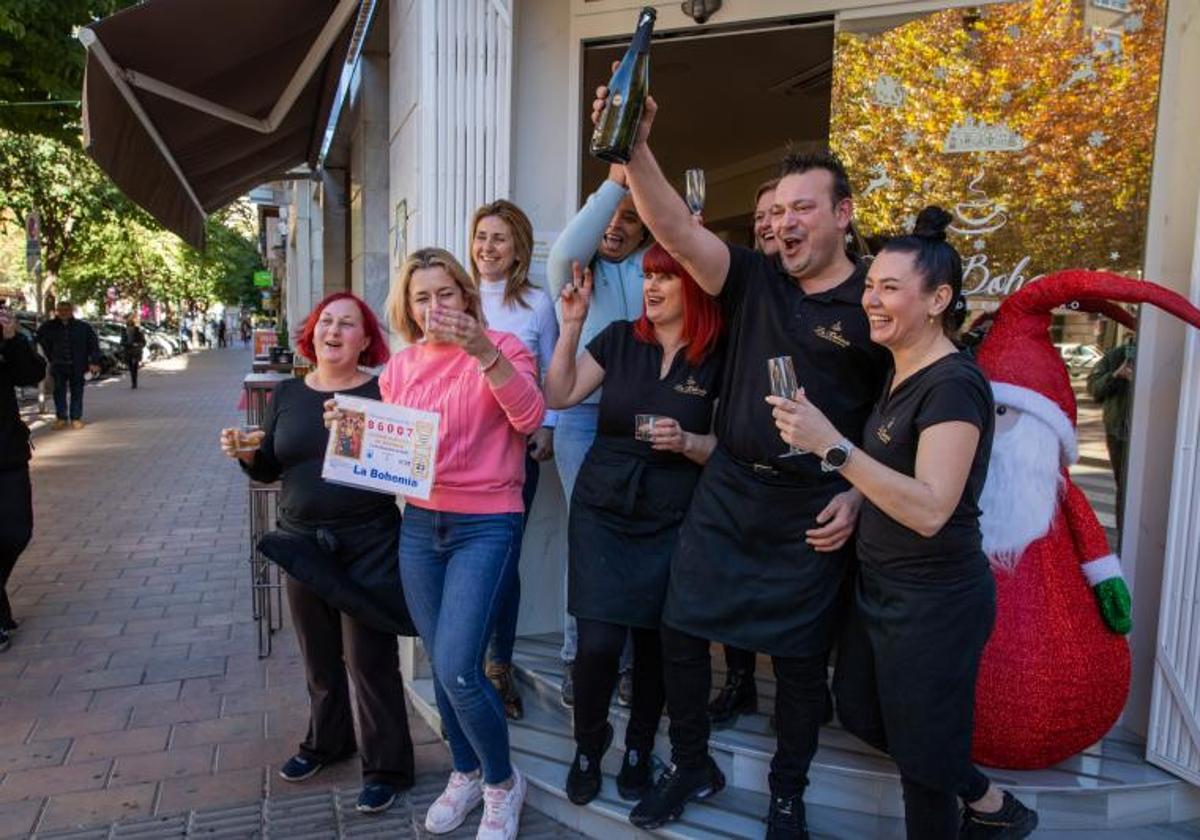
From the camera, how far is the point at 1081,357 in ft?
10.4

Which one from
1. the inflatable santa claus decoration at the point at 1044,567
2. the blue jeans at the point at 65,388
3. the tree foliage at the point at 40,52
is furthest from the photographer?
the blue jeans at the point at 65,388

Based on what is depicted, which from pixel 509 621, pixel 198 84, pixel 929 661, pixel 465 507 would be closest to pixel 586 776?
pixel 509 621

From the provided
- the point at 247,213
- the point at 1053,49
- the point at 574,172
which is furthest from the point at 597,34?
the point at 247,213

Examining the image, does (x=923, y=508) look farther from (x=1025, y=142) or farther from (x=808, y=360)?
(x=1025, y=142)

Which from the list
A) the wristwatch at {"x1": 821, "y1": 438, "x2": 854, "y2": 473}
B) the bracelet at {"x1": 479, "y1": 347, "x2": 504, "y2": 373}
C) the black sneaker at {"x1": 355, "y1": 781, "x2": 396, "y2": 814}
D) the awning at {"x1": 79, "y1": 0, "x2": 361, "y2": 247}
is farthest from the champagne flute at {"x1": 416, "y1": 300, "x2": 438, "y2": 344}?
the awning at {"x1": 79, "y1": 0, "x2": 361, "y2": 247}

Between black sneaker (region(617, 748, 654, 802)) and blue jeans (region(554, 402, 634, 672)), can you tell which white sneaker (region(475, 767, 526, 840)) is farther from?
blue jeans (region(554, 402, 634, 672))

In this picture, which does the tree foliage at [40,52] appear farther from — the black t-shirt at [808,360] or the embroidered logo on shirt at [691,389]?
the black t-shirt at [808,360]

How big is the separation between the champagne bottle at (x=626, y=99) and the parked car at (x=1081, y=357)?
77.2 inches

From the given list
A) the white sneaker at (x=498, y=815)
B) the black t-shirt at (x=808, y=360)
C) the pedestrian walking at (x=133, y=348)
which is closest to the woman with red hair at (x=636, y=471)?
the black t-shirt at (x=808, y=360)

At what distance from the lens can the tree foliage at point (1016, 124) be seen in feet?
10.2

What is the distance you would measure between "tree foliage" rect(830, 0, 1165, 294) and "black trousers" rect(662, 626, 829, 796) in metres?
1.80

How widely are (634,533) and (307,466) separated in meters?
1.27

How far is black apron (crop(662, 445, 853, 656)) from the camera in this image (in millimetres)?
2383

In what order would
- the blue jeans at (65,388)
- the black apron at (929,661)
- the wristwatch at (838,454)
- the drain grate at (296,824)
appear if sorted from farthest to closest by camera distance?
the blue jeans at (65,388) < the drain grate at (296,824) < the black apron at (929,661) < the wristwatch at (838,454)
